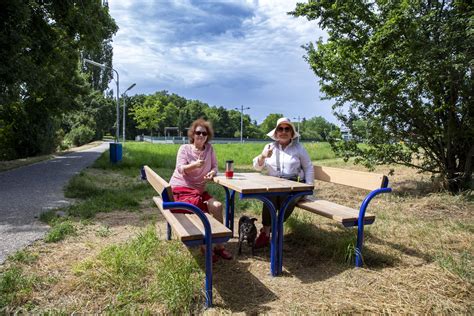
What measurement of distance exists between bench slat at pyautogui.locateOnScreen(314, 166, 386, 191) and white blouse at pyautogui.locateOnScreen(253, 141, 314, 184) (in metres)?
0.38

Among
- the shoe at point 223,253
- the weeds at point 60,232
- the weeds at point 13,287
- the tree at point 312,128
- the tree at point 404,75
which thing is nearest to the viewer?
the weeds at point 13,287

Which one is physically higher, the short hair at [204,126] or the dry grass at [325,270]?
the short hair at [204,126]

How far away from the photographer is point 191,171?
12.6ft

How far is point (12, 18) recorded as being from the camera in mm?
8750

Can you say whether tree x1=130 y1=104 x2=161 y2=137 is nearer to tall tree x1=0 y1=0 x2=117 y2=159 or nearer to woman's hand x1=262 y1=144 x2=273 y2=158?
tall tree x1=0 y1=0 x2=117 y2=159

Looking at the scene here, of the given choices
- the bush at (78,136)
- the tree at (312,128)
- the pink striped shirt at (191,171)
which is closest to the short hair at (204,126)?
the pink striped shirt at (191,171)

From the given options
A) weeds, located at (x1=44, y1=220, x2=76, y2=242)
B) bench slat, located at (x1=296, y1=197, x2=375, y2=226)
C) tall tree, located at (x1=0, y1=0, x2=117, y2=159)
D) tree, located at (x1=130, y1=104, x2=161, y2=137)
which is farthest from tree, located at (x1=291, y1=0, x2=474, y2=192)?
tree, located at (x1=130, y1=104, x2=161, y2=137)

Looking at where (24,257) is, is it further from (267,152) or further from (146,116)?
(146,116)

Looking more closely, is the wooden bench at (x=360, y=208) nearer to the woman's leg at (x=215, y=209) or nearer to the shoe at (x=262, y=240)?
the shoe at (x=262, y=240)

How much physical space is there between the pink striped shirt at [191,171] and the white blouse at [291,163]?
0.61m

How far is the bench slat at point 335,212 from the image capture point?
10.9ft

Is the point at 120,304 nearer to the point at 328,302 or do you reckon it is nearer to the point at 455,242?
the point at 328,302

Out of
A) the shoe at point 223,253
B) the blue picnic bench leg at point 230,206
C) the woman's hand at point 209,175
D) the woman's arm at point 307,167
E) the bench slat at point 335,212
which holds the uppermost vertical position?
the woman's arm at point 307,167

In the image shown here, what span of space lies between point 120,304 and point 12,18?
9065 mm
